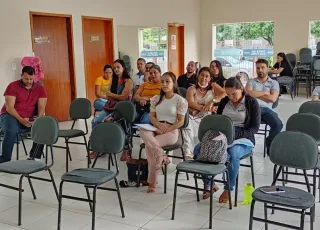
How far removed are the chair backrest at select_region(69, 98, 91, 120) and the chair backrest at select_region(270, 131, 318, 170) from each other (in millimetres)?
2678

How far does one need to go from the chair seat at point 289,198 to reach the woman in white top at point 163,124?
52.6 inches

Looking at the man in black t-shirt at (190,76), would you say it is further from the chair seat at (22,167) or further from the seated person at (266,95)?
the chair seat at (22,167)

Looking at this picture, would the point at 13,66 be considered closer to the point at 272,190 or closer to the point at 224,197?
the point at 224,197

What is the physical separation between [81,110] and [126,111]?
691mm

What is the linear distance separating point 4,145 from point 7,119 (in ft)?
1.02

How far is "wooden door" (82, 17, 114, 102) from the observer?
306 inches

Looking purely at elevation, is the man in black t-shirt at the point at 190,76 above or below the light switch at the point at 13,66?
below

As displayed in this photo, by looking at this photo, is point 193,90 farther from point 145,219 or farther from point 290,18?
point 290,18

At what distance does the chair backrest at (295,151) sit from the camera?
269 centimetres

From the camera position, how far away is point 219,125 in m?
3.34

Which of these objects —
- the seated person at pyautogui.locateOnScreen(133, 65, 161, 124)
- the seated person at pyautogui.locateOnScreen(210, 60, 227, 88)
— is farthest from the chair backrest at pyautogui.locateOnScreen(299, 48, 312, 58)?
the seated person at pyautogui.locateOnScreen(133, 65, 161, 124)

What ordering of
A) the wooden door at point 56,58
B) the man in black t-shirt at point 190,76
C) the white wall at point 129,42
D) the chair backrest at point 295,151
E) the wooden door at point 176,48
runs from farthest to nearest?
the wooden door at point 176,48
the white wall at point 129,42
the wooden door at point 56,58
the man in black t-shirt at point 190,76
the chair backrest at point 295,151

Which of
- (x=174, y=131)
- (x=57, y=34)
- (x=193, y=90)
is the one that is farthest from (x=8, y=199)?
(x=57, y=34)

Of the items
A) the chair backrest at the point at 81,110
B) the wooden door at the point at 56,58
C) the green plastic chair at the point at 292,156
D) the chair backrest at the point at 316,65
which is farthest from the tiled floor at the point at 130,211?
the chair backrest at the point at 316,65
